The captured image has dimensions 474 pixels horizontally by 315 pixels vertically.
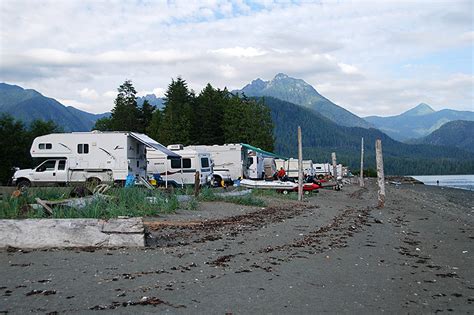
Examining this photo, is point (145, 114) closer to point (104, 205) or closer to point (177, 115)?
point (177, 115)

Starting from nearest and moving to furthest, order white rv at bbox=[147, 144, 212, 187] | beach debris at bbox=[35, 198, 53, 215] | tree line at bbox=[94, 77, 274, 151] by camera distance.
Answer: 1. beach debris at bbox=[35, 198, 53, 215]
2. white rv at bbox=[147, 144, 212, 187]
3. tree line at bbox=[94, 77, 274, 151]

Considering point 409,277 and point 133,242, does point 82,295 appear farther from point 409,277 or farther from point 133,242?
point 409,277

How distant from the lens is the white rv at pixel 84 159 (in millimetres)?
25812

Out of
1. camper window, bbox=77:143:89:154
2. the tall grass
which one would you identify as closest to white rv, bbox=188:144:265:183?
camper window, bbox=77:143:89:154

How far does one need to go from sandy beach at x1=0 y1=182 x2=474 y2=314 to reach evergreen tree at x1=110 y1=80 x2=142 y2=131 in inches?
2140

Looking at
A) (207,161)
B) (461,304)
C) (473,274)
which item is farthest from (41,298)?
(207,161)

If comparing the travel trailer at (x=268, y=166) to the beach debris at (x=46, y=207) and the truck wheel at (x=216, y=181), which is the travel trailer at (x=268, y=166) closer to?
the truck wheel at (x=216, y=181)

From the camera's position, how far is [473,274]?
8.55 metres

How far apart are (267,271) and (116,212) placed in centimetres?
533

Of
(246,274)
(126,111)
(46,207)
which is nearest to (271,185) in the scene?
(46,207)

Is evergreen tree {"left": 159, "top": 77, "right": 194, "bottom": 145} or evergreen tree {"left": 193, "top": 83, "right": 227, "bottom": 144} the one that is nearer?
evergreen tree {"left": 159, "top": 77, "right": 194, "bottom": 145}

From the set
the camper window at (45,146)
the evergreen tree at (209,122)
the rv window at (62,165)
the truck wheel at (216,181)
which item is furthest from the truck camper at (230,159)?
the evergreen tree at (209,122)

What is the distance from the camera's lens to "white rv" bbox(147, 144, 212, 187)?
29.7 metres

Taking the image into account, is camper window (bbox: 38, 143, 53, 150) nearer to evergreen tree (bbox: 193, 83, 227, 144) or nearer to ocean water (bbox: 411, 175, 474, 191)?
evergreen tree (bbox: 193, 83, 227, 144)
